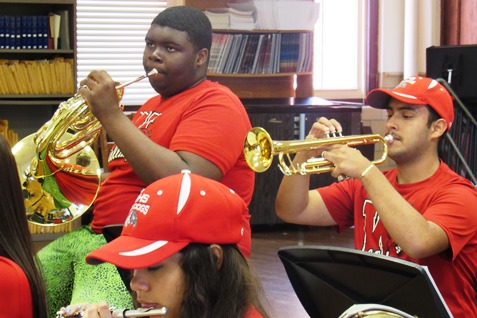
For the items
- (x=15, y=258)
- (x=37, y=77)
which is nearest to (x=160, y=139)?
(x=15, y=258)

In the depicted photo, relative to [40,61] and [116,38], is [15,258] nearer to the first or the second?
[40,61]

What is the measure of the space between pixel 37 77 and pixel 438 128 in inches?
135

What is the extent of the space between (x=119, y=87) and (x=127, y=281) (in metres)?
0.61

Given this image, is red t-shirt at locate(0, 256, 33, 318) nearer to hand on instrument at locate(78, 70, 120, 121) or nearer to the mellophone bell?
hand on instrument at locate(78, 70, 120, 121)

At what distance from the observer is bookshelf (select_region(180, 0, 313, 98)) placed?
6453 millimetres

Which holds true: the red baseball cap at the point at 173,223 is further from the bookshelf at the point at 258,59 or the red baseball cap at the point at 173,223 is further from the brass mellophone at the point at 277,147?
the bookshelf at the point at 258,59

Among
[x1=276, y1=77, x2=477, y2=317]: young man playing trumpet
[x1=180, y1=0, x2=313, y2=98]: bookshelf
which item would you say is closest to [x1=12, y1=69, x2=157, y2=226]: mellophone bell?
[x1=276, y1=77, x2=477, y2=317]: young man playing trumpet

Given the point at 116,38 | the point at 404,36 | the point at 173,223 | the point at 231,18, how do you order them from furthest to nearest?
the point at 404,36
the point at 116,38
the point at 231,18
the point at 173,223

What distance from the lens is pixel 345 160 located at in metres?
2.44

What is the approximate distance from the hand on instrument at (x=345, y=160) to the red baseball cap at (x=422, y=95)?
207 millimetres

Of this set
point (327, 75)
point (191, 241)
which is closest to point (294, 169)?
point (191, 241)

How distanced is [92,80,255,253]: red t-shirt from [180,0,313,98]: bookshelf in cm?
381

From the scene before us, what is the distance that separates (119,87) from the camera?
255 cm

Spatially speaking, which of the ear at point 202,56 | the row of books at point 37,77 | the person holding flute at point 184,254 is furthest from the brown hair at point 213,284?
the row of books at point 37,77
